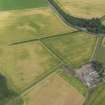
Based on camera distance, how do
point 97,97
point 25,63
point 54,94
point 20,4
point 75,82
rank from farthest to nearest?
point 20,4
point 25,63
point 75,82
point 97,97
point 54,94

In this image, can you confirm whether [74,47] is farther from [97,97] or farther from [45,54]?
[97,97]

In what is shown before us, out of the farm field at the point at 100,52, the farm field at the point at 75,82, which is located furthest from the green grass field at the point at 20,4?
the farm field at the point at 75,82

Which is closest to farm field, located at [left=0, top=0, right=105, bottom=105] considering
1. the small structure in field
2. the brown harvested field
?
the brown harvested field

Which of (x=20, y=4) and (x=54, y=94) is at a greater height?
(x=20, y=4)

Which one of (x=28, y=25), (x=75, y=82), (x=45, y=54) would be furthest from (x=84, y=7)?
(x=75, y=82)

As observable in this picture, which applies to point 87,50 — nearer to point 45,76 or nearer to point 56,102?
point 45,76

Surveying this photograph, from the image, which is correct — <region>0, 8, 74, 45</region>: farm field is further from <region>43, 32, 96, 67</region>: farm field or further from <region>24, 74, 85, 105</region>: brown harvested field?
<region>24, 74, 85, 105</region>: brown harvested field

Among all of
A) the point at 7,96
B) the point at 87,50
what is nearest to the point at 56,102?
the point at 7,96
